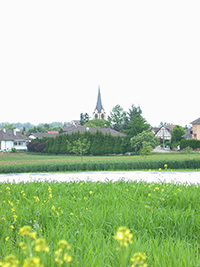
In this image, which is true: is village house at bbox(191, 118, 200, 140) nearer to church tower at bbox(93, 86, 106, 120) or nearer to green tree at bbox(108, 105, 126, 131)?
green tree at bbox(108, 105, 126, 131)

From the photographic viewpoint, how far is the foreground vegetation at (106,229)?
2.67 metres

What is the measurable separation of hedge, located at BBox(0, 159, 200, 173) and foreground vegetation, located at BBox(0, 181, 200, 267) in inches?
454

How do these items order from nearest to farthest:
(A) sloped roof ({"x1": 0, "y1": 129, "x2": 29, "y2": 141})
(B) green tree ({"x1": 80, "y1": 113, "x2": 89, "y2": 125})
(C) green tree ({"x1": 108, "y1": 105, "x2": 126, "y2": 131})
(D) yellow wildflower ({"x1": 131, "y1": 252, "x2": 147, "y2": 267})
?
(D) yellow wildflower ({"x1": 131, "y1": 252, "x2": 147, "y2": 267}) → (A) sloped roof ({"x1": 0, "y1": 129, "x2": 29, "y2": 141}) → (C) green tree ({"x1": 108, "y1": 105, "x2": 126, "y2": 131}) → (B) green tree ({"x1": 80, "y1": 113, "x2": 89, "y2": 125})

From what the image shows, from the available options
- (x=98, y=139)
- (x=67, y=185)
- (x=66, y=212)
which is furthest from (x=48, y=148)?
(x=66, y=212)

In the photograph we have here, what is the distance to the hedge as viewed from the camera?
1800 cm

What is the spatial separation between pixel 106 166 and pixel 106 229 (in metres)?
14.1

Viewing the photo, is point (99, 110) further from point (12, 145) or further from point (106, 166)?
point (106, 166)

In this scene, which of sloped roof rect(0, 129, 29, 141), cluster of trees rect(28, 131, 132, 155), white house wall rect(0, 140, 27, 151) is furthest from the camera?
sloped roof rect(0, 129, 29, 141)

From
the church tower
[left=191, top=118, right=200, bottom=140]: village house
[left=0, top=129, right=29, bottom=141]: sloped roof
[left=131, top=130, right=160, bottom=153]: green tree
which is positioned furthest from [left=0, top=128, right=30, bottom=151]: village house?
the church tower

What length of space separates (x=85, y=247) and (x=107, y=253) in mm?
298

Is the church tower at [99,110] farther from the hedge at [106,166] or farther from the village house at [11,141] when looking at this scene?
the hedge at [106,166]

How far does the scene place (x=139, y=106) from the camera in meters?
61.8

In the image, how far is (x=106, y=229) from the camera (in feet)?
12.8

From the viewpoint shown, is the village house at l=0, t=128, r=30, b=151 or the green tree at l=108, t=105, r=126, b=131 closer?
the village house at l=0, t=128, r=30, b=151
